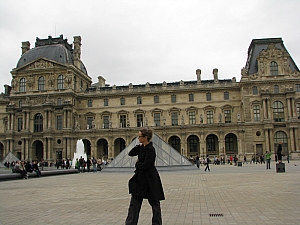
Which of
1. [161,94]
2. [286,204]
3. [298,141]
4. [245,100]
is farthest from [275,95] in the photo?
[286,204]

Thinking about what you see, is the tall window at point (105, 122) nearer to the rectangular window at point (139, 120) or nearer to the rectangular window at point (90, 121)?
the rectangular window at point (90, 121)

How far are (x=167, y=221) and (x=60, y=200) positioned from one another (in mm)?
4807

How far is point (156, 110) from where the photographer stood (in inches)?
2200

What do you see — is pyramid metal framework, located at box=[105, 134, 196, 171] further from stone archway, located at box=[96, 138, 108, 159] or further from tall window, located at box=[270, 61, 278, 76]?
tall window, located at box=[270, 61, 278, 76]

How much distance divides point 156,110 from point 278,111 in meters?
19.4

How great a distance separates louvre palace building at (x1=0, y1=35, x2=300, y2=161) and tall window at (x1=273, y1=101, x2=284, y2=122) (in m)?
0.14

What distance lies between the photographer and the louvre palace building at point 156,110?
165 feet

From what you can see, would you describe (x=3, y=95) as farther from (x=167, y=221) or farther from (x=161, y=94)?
(x=167, y=221)

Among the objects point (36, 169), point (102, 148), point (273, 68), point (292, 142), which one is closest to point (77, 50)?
point (102, 148)

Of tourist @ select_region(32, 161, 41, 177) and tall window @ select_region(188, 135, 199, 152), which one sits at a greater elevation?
tall window @ select_region(188, 135, 199, 152)

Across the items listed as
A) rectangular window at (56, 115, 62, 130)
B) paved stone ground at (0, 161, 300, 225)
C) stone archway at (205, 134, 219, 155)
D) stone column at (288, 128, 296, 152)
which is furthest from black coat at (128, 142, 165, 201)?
rectangular window at (56, 115, 62, 130)

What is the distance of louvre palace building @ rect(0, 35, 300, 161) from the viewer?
50.4 meters

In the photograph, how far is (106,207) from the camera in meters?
9.10

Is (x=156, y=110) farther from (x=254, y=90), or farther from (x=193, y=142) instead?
(x=254, y=90)
